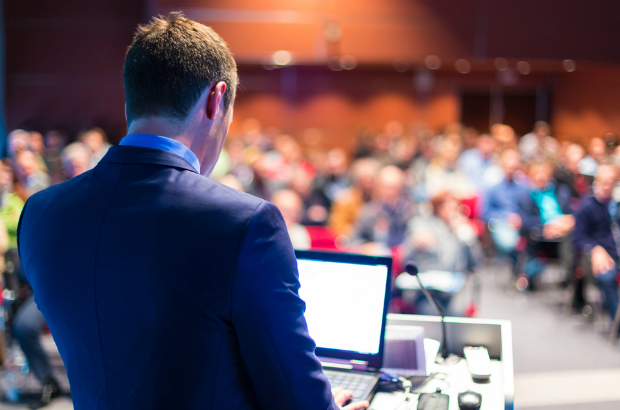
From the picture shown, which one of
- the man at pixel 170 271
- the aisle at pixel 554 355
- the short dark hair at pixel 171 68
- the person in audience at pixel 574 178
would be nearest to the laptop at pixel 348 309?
the man at pixel 170 271

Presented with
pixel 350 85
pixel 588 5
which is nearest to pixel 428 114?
pixel 350 85

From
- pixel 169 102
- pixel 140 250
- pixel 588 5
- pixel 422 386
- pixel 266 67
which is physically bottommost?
pixel 422 386

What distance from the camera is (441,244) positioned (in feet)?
13.3

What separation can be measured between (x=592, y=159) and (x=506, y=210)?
7.39ft

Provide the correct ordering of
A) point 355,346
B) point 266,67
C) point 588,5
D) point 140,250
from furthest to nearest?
point 266,67 < point 588,5 < point 355,346 < point 140,250

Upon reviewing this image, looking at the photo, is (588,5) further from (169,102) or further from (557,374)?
(169,102)

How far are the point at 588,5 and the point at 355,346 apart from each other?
9.17 meters

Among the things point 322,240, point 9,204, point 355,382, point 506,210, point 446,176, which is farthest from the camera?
point 446,176

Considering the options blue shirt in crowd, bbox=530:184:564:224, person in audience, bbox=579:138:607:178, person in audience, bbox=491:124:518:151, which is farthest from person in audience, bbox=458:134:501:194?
blue shirt in crowd, bbox=530:184:564:224

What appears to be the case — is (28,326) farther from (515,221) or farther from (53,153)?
(53,153)

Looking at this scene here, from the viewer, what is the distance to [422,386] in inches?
61.0

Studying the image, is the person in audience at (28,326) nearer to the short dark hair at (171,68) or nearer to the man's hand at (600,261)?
the short dark hair at (171,68)

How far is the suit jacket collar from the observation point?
0.83m

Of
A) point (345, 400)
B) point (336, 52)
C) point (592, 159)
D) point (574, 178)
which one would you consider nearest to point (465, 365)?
point (345, 400)
